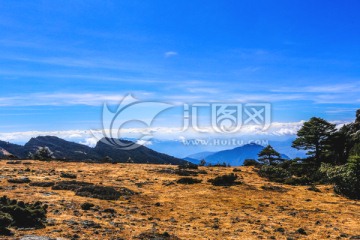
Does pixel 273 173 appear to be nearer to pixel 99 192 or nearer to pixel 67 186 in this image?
pixel 99 192

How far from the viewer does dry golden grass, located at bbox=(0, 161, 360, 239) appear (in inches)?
715

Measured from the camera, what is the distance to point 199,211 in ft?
78.3

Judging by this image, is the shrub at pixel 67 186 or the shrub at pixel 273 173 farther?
the shrub at pixel 273 173

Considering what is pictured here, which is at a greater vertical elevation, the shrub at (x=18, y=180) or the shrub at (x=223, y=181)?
the shrub at (x=18, y=180)

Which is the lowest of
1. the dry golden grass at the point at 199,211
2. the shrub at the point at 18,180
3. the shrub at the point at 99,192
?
the dry golden grass at the point at 199,211

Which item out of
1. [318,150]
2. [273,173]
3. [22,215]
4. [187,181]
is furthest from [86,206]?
[318,150]

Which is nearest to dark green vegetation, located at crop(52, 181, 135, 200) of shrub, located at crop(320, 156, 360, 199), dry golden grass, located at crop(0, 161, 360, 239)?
dry golden grass, located at crop(0, 161, 360, 239)

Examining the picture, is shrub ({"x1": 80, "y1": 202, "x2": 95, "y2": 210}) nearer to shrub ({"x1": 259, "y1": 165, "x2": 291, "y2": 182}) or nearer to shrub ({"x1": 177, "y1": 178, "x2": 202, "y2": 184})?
shrub ({"x1": 177, "y1": 178, "x2": 202, "y2": 184})

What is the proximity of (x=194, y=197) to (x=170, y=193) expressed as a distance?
2640 mm

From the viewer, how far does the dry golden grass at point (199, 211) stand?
59.6 ft

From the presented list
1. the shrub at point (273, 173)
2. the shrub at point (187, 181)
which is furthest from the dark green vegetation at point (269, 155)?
the shrub at point (187, 181)

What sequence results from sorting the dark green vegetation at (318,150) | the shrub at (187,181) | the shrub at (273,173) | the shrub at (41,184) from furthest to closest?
the dark green vegetation at (318,150) < the shrub at (273,173) < the shrub at (187,181) < the shrub at (41,184)

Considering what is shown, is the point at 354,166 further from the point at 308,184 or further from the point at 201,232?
the point at 201,232

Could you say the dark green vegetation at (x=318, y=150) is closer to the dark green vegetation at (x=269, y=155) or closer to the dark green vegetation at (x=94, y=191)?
the dark green vegetation at (x=269, y=155)
